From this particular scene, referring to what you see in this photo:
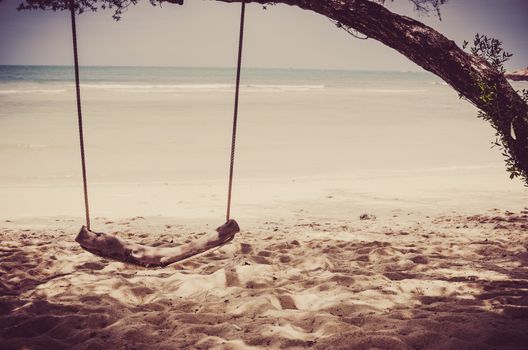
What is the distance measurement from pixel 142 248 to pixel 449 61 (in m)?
2.43

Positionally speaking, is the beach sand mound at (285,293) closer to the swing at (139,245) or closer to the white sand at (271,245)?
the white sand at (271,245)

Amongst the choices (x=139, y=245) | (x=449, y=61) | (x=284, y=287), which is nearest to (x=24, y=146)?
(x=139, y=245)

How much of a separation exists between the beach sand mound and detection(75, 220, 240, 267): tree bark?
0.29 metres

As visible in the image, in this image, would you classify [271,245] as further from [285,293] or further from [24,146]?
[24,146]

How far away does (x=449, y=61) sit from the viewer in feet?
9.25

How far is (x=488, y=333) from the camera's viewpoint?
7.50 feet

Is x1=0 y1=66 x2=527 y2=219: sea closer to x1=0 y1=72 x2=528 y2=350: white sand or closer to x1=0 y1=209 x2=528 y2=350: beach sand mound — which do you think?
x1=0 y1=72 x2=528 y2=350: white sand

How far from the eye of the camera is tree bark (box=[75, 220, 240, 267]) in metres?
2.95

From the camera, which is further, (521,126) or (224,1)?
(224,1)

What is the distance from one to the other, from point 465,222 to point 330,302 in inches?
122

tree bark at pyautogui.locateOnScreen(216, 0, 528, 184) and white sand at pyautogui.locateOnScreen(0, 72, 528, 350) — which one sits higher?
tree bark at pyautogui.locateOnScreen(216, 0, 528, 184)

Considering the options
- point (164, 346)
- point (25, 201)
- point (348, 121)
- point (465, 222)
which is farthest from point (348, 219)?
point (348, 121)

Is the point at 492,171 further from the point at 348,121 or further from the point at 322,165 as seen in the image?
the point at 348,121

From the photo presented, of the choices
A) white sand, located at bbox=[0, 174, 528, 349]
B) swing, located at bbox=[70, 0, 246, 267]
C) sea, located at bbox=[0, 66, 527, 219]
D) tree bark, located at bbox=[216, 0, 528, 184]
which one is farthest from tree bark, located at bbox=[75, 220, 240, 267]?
sea, located at bbox=[0, 66, 527, 219]
